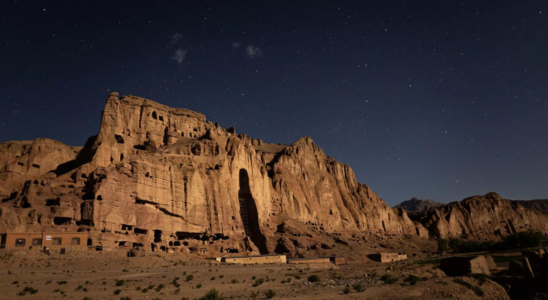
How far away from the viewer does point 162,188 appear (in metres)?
59.4

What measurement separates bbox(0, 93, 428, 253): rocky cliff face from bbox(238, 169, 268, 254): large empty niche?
19 centimetres

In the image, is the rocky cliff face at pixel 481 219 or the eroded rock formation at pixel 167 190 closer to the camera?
the eroded rock formation at pixel 167 190

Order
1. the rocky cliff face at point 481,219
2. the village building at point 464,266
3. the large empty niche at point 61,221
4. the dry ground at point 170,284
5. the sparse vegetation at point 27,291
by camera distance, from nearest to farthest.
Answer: the dry ground at point 170,284 < the sparse vegetation at point 27,291 < the village building at point 464,266 < the large empty niche at point 61,221 < the rocky cliff face at point 481,219

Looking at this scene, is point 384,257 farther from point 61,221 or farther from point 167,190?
point 61,221

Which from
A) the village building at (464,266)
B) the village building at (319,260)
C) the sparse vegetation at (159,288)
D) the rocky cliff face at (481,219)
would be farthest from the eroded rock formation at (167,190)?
A: the rocky cliff face at (481,219)

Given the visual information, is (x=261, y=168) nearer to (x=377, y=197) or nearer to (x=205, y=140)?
(x=205, y=140)

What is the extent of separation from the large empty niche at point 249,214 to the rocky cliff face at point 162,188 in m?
0.19

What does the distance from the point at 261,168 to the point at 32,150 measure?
1671 inches

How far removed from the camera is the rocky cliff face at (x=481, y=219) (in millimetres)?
146750

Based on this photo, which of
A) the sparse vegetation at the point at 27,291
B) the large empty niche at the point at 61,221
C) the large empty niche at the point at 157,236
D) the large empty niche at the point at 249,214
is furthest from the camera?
the large empty niche at the point at 249,214

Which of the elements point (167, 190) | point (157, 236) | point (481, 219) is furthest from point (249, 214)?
point (481, 219)

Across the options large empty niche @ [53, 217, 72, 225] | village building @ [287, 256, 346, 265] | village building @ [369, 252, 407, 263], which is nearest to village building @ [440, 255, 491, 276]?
village building @ [287, 256, 346, 265]

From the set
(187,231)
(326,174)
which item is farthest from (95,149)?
(326,174)

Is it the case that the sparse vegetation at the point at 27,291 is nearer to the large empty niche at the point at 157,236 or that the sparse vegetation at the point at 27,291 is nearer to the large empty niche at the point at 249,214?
the large empty niche at the point at 157,236
